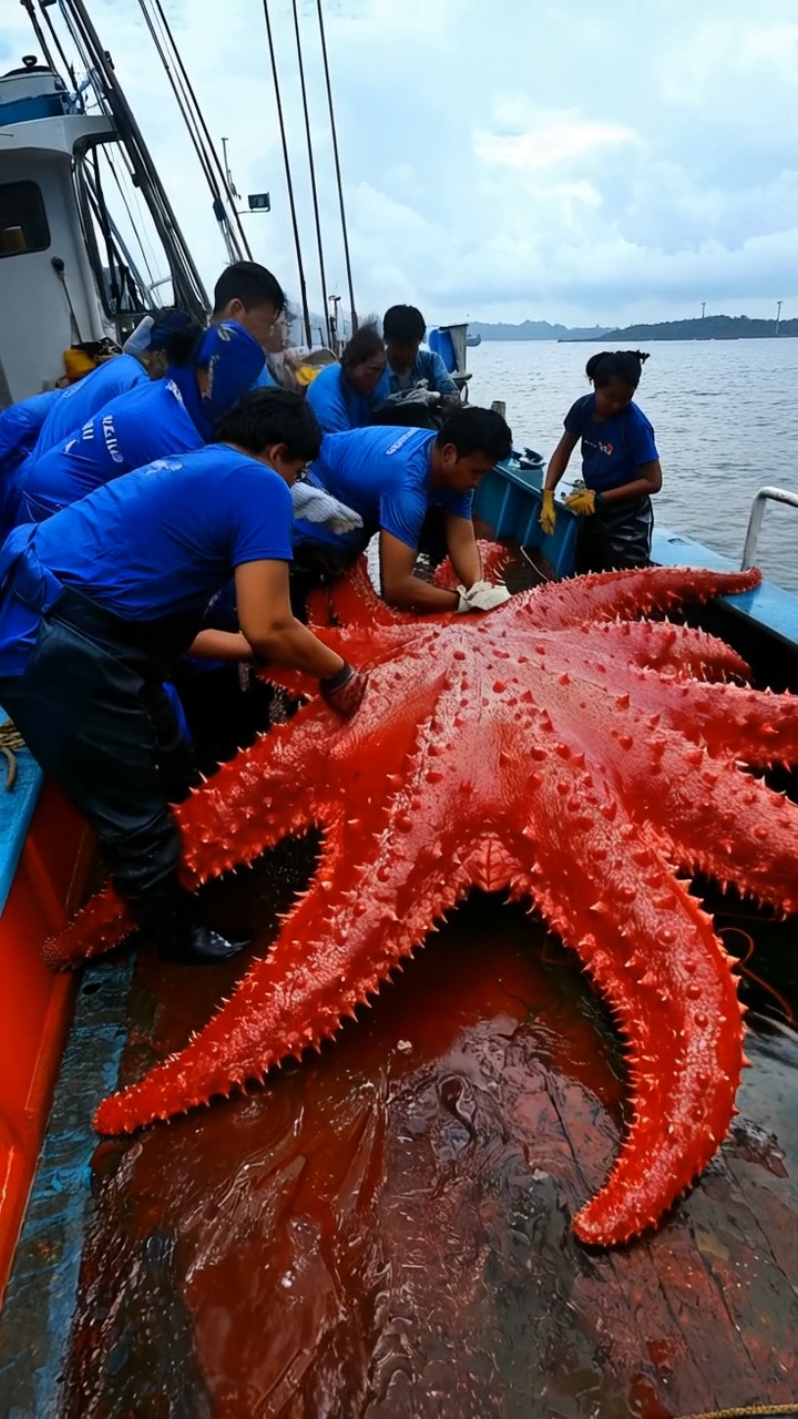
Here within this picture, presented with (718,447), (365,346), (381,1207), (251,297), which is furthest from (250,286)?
(718,447)

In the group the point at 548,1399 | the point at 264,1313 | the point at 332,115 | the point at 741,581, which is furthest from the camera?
the point at 332,115

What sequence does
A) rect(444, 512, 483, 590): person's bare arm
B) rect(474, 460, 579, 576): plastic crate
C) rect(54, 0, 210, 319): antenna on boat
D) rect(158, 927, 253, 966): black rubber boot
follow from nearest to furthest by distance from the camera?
1. rect(158, 927, 253, 966): black rubber boot
2. rect(444, 512, 483, 590): person's bare arm
3. rect(474, 460, 579, 576): plastic crate
4. rect(54, 0, 210, 319): antenna on boat

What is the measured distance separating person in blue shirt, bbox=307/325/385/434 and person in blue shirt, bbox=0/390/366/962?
7.78 ft

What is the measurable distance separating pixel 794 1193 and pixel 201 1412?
56.1 inches

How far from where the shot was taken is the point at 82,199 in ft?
28.2

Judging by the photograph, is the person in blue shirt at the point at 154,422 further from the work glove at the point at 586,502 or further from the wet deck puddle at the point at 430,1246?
the work glove at the point at 586,502

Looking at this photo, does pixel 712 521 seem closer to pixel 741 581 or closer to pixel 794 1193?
pixel 741 581

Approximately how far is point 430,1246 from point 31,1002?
52.2 inches

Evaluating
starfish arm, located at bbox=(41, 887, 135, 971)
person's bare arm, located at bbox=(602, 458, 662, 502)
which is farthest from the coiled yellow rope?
person's bare arm, located at bbox=(602, 458, 662, 502)

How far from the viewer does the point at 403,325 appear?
5918 millimetres

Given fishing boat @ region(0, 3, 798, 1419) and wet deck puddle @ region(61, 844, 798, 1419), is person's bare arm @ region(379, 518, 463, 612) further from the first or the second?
wet deck puddle @ region(61, 844, 798, 1419)

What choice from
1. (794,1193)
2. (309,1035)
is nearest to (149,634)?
(309,1035)

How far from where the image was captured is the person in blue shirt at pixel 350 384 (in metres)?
4.73

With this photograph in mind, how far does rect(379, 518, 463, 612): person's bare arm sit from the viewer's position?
12.7 ft
